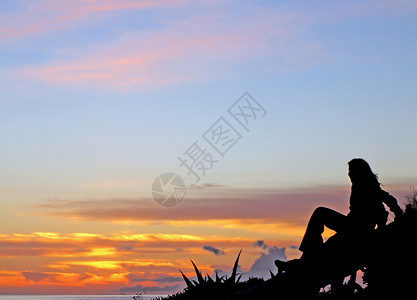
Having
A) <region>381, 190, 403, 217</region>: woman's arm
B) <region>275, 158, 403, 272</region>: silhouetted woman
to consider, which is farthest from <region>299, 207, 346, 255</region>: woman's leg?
<region>381, 190, 403, 217</region>: woman's arm

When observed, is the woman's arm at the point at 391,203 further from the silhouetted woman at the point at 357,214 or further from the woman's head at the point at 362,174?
the woman's head at the point at 362,174

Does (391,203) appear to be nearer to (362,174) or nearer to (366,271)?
(362,174)

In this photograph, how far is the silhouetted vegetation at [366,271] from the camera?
14812 mm

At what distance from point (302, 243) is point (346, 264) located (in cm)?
127

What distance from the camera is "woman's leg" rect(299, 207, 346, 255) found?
14508mm

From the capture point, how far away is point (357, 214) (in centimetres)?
1438

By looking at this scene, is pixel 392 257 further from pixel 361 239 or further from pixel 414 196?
pixel 414 196

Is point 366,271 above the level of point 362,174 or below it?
below

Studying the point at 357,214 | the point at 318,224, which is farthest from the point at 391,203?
the point at 318,224

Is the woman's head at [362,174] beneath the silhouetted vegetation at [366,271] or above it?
above

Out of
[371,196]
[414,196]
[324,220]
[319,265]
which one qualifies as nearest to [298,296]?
[319,265]

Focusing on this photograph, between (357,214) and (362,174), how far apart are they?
2.71 feet

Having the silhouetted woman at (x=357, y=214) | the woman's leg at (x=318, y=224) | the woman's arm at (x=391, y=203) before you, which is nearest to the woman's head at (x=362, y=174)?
the silhouetted woman at (x=357, y=214)

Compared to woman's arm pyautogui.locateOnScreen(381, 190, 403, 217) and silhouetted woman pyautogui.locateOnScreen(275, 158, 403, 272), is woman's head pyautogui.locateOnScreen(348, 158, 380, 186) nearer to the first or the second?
silhouetted woman pyautogui.locateOnScreen(275, 158, 403, 272)
